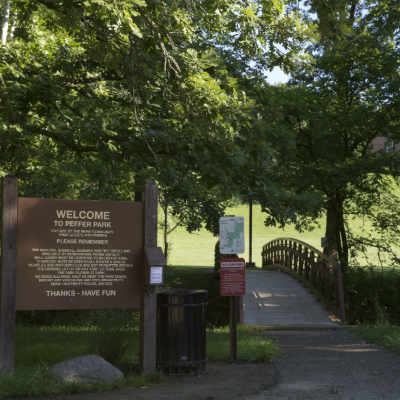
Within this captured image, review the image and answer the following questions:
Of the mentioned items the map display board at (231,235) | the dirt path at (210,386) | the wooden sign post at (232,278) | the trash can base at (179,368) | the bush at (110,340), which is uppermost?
the map display board at (231,235)

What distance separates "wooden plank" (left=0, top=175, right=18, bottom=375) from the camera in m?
7.20

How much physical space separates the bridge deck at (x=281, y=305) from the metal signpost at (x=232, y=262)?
207 inches

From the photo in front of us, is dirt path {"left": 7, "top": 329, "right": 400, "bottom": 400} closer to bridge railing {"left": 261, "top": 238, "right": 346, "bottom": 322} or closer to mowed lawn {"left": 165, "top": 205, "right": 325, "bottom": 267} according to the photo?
bridge railing {"left": 261, "top": 238, "right": 346, "bottom": 322}

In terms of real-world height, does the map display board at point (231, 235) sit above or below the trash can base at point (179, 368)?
above

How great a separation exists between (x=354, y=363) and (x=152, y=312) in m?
3.07

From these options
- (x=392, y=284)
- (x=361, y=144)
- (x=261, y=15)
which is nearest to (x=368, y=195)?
(x=361, y=144)

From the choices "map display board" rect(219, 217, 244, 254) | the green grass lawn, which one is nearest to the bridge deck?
"map display board" rect(219, 217, 244, 254)

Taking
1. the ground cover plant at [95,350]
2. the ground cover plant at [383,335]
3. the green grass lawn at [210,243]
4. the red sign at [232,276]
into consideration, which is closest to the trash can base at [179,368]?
the ground cover plant at [95,350]

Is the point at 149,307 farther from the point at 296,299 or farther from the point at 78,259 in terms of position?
the point at 296,299

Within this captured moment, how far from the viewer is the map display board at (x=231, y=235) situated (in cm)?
935

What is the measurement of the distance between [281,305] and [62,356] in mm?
9350

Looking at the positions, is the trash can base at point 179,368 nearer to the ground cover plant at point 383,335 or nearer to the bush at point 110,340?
the bush at point 110,340

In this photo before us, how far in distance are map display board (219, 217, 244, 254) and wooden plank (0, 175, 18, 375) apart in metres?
3.20

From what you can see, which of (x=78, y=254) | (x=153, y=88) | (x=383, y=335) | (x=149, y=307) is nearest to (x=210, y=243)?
(x=383, y=335)
